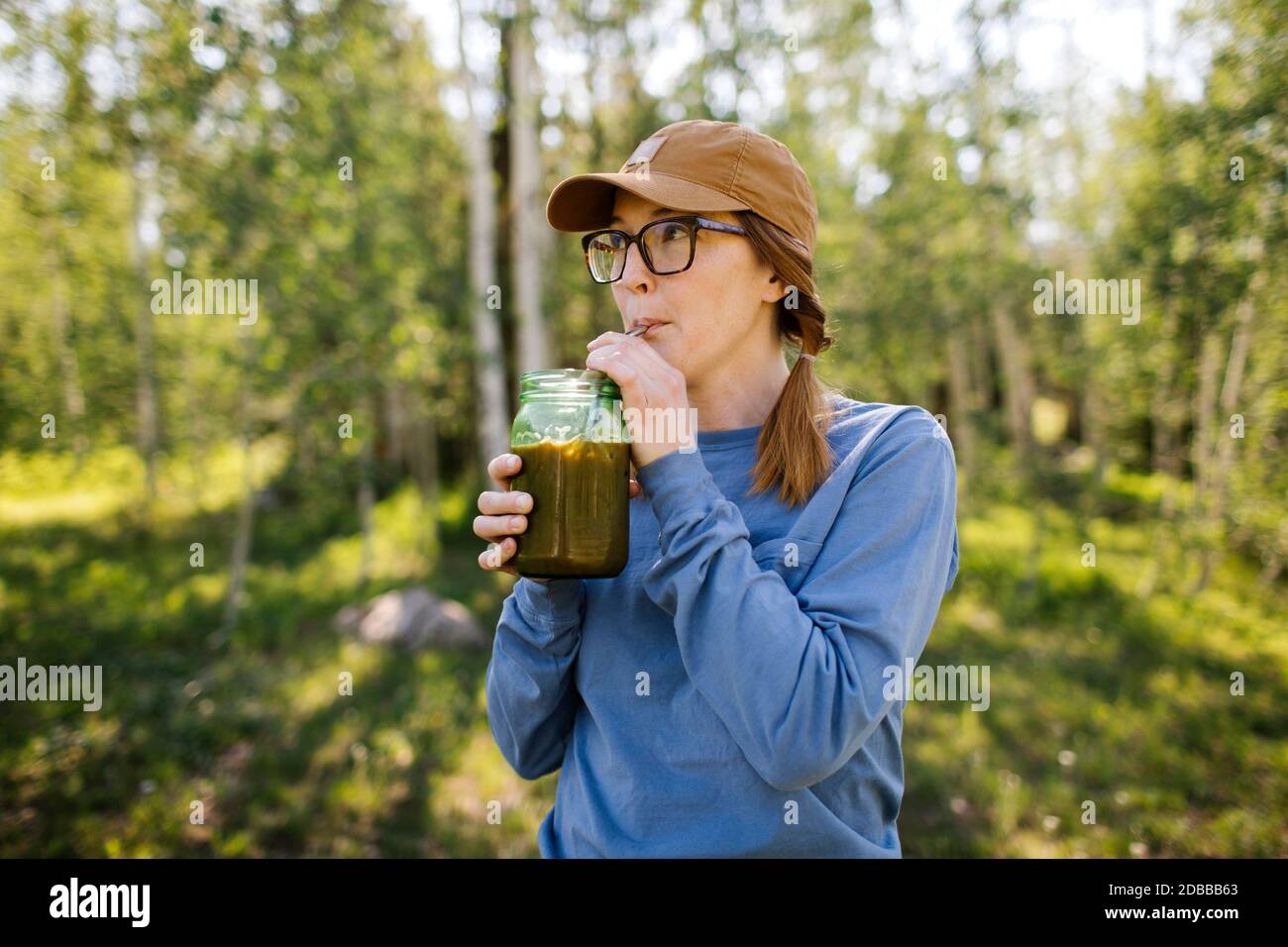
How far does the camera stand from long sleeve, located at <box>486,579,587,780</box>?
5.37ft

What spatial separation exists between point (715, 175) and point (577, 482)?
669 millimetres

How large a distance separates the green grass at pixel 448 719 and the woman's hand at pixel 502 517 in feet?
11.2

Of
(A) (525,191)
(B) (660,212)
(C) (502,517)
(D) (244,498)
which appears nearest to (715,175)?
(B) (660,212)

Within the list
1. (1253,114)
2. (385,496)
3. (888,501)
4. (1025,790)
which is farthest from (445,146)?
(888,501)

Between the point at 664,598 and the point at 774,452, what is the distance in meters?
0.42

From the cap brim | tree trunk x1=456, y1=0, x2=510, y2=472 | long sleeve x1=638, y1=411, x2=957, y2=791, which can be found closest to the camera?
long sleeve x1=638, y1=411, x2=957, y2=791

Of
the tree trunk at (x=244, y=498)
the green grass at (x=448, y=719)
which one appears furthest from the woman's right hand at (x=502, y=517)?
the tree trunk at (x=244, y=498)

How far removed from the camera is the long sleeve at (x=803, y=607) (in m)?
1.30

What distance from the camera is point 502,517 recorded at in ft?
5.05

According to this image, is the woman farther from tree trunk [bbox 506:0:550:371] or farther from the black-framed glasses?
tree trunk [bbox 506:0:550:371]

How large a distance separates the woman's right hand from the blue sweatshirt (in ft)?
0.38

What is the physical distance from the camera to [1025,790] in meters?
5.01

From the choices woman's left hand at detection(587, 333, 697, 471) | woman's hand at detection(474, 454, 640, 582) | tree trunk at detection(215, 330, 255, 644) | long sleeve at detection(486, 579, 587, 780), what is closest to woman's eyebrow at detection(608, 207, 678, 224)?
woman's left hand at detection(587, 333, 697, 471)

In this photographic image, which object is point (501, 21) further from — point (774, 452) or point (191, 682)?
point (774, 452)
